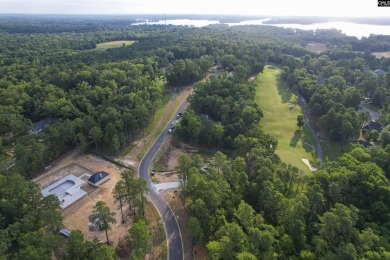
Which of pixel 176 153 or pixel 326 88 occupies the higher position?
pixel 326 88

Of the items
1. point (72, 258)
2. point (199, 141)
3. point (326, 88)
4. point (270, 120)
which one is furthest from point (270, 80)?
point (72, 258)

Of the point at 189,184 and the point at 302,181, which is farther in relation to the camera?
the point at 302,181

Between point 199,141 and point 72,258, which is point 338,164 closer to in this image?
point 199,141

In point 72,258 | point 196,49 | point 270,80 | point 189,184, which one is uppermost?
point 196,49

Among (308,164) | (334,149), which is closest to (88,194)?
(308,164)

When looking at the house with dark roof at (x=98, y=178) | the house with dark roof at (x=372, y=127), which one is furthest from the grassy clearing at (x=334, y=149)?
the house with dark roof at (x=98, y=178)

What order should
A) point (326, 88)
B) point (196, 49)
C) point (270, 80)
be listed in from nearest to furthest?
1. point (326, 88)
2. point (270, 80)
3. point (196, 49)

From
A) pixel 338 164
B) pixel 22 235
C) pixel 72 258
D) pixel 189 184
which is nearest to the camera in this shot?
pixel 72 258
